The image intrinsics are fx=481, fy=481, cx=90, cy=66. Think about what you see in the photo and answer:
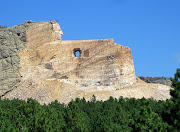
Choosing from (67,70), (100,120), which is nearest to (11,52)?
(67,70)

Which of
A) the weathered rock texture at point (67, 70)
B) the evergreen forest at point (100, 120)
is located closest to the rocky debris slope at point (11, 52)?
the weathered rock texture at point (67, 70)

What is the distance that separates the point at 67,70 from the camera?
9088 cm

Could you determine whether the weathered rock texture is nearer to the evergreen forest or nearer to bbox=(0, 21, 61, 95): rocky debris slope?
bbox=(0, 21, 61, 95): rocky debris slope

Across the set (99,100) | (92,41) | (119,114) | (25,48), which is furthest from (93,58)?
Answer: (119,114)

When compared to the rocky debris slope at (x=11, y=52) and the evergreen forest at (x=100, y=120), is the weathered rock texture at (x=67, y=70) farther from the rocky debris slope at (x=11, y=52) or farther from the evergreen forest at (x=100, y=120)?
the evergreen forest at (x=100, y=120)

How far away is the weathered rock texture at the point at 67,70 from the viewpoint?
85.2 metres

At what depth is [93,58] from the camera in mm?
89438

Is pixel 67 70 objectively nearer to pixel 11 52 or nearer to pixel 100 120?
pixel 11 52

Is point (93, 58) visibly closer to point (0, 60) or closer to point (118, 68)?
point (118, 68)

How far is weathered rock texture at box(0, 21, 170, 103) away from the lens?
85250 mm

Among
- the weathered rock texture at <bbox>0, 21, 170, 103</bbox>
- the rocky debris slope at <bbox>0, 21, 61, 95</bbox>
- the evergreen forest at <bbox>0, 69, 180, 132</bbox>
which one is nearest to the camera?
the evergreen forest at <bbox>0, 69, 180, 132</bbox>

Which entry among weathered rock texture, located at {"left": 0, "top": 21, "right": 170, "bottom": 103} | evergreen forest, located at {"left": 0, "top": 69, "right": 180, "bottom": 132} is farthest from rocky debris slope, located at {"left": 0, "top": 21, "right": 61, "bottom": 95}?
evergreen forest, located at {"left": 0, "top": 69, "right": 180, "bottom": 132}

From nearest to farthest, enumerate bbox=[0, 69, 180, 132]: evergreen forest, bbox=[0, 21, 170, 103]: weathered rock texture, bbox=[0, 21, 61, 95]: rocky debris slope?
1. bbox=[0, 69, 180, 132]: evergreen forest
2. bbox=[0, 21, 170, 103]: weathered rock texture
3. bbox=[0, 21, 61, 95]: rocky debris slope

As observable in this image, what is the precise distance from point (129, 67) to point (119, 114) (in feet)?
108
